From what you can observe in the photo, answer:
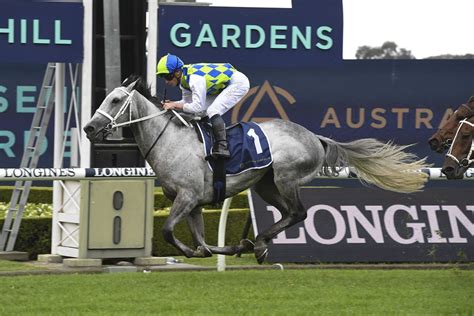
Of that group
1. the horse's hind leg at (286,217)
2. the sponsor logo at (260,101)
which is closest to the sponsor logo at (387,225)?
the horse's hind leg at (286,217)

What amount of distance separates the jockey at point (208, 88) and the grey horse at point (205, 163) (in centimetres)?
19

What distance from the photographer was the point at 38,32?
34.7ft

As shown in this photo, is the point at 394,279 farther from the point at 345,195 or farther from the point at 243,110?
the point at 243,110

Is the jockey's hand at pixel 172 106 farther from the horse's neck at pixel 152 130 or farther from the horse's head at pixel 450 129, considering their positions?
the horse's head at pixel 450 129

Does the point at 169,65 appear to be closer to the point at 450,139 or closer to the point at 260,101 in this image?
the point at 450,139

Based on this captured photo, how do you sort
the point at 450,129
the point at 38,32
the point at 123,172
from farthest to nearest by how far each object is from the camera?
the point at 38,32 → the point at 123,172 → the point at 450,129

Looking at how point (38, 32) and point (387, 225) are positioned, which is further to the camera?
point (387, 225)

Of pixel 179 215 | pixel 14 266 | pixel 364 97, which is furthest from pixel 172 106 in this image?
pixel 364 97

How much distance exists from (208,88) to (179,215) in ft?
3.47

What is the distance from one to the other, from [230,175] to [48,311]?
2186mm

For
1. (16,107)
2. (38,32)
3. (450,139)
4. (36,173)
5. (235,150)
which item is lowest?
(36,173)

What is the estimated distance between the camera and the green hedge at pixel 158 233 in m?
12.5

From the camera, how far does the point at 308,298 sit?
8641 millimetres

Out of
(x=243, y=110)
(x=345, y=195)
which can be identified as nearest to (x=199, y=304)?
(x=345, y=195)
